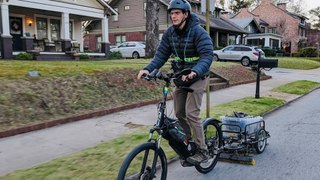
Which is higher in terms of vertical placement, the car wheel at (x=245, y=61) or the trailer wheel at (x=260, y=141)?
the car wheel at (x=245, y=61)

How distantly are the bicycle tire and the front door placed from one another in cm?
2027

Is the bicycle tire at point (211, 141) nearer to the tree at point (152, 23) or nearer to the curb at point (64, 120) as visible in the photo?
the curb at point (64, 120)

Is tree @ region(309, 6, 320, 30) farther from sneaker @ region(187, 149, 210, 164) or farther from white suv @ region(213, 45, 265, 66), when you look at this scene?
sneaker @ region(187, 149, 210, 164)

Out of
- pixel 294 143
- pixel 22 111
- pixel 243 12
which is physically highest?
pixel 243 12

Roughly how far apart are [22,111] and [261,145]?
4.68m

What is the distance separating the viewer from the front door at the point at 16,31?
22.8 m

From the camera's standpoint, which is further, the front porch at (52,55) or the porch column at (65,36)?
the porch column at (65,36)

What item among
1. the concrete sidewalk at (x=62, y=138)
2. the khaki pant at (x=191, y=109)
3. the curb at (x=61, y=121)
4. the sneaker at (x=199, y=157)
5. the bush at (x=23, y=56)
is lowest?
the concrete sidewalk at (x=62, y=138)

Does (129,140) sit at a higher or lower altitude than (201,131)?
lower

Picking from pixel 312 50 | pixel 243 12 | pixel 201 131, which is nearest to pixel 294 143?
pixel 201 131

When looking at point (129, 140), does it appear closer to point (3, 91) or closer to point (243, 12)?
point (3, 91)

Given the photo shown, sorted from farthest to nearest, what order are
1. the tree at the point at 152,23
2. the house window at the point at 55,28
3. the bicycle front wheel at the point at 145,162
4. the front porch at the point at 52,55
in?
the house window at the point at 55,28 → the front porch at the point at 52,55 → the tree at the point at 152,23 → the bicycle front wheel at the point at 145,162

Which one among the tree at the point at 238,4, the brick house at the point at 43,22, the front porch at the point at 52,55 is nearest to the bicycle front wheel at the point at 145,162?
the front porch at the point at 52,55

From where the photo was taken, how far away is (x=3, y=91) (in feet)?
24.5
